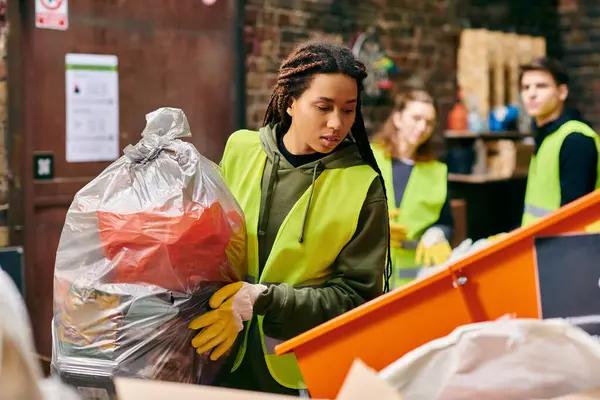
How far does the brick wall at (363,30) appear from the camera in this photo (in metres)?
3.94

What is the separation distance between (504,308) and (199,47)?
289 cm

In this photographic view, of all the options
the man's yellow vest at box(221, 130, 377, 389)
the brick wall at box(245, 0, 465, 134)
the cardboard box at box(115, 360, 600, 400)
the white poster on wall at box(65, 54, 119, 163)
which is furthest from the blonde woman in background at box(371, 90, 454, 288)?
the cardboard box at box(115, 360, 600, 400)

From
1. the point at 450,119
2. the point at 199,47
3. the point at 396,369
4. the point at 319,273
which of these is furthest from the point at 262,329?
the point at 450,119

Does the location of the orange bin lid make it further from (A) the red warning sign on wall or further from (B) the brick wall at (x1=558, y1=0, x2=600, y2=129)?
(B) the brick wall at (x1=558, y1=0, x2=600, y2=129)

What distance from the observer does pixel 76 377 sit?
113 centimetres

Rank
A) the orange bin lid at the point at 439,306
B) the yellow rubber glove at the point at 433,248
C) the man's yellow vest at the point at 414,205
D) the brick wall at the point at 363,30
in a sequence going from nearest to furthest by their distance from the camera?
the orange bin lid at the point at 439,306
the yellow rubber glove at the point at 433,248
the man's yellow vest at the point at 414,205
the brick wall at the point at 363,30

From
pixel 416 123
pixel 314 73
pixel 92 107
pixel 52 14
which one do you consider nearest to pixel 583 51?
pixel 416 123

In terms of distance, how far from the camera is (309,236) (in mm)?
1306

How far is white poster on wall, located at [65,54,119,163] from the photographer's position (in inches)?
130

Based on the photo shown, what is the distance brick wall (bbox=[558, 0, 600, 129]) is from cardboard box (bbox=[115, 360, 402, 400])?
579 cm

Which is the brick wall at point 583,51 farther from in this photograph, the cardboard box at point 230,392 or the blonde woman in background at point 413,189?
the cardboard box at point 230,392

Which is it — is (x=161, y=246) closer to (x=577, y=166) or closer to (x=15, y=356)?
(x=15, y=356)

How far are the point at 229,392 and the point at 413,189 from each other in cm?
235

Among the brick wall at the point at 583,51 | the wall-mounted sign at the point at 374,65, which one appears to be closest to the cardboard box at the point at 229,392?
the wall-mounted sign at the point at 374,65
